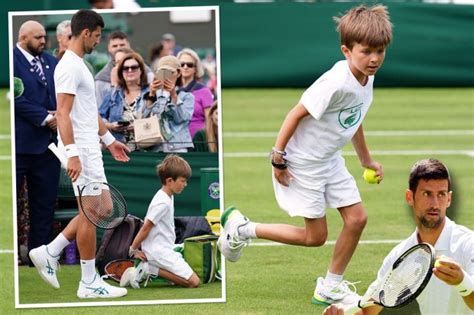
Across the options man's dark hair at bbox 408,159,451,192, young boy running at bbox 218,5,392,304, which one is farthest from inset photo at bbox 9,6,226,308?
man's dark hair at bbox 408,159,451,192

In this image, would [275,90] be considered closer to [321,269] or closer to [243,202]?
[243,202]

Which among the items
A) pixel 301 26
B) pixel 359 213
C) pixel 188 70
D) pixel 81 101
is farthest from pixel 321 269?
pixel 301 26

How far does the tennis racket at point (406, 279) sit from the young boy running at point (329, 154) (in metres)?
1.47

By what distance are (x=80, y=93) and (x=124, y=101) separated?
1.01 feet

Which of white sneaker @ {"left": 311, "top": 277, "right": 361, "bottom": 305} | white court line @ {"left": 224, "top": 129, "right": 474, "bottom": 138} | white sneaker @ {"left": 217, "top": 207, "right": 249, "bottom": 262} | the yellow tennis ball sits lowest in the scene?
white sneaker @ {"left": 311, "top": 277, "right": 361, "bottom": 305}

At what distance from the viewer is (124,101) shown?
719 cm

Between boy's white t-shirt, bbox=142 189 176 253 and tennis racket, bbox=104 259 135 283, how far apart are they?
12 cm

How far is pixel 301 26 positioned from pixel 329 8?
0.53 metres

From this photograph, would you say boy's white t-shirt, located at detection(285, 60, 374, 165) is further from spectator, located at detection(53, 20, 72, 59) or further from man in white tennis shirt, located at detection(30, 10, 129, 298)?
spectator, located at detection(53, 20, 72, 59)

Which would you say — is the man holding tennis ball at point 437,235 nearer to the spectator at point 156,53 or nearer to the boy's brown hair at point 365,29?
the boy's brown hair at point 365,29

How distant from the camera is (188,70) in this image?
761 centimetres

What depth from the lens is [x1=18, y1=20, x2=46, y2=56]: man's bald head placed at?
7148 mm

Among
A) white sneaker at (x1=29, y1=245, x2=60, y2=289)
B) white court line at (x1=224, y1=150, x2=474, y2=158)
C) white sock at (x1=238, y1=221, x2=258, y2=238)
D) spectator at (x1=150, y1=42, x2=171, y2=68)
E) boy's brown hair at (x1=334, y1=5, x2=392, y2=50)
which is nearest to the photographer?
boy's brown hair at (x1=334, y1=5, x2=392, y2=50)

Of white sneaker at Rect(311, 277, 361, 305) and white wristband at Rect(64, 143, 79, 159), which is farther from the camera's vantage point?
white sneaker at Rect(311, 277, 361, 305)
